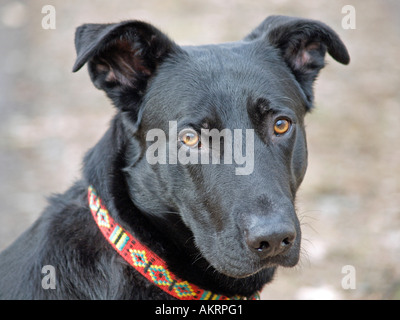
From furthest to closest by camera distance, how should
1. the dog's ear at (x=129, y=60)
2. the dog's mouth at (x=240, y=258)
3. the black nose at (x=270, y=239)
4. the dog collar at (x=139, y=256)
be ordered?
the dog's ear at (x=129, y=60) < the dog collar at (x=139, y=256) < the dog's mouth at (x=240, y=258) < the black nose at (x=270, y=239)

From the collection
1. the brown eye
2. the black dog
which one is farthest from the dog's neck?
the brown eye

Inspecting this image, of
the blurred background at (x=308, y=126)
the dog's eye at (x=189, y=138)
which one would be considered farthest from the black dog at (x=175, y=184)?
the blurred background at (x=308, y=126)

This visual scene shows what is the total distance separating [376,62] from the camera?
940 cm

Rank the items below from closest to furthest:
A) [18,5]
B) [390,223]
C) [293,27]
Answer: [293,27]
[390,223]
[18,5]

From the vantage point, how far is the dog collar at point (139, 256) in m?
2.83

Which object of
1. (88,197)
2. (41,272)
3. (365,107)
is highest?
(88,197)

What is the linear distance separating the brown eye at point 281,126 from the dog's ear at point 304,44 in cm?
44

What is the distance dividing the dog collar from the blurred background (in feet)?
1.93

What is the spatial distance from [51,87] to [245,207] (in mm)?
6989

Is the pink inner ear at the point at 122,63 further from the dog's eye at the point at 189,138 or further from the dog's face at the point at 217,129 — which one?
the dog's eye at the point at 189,138

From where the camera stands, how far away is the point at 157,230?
3008mm
